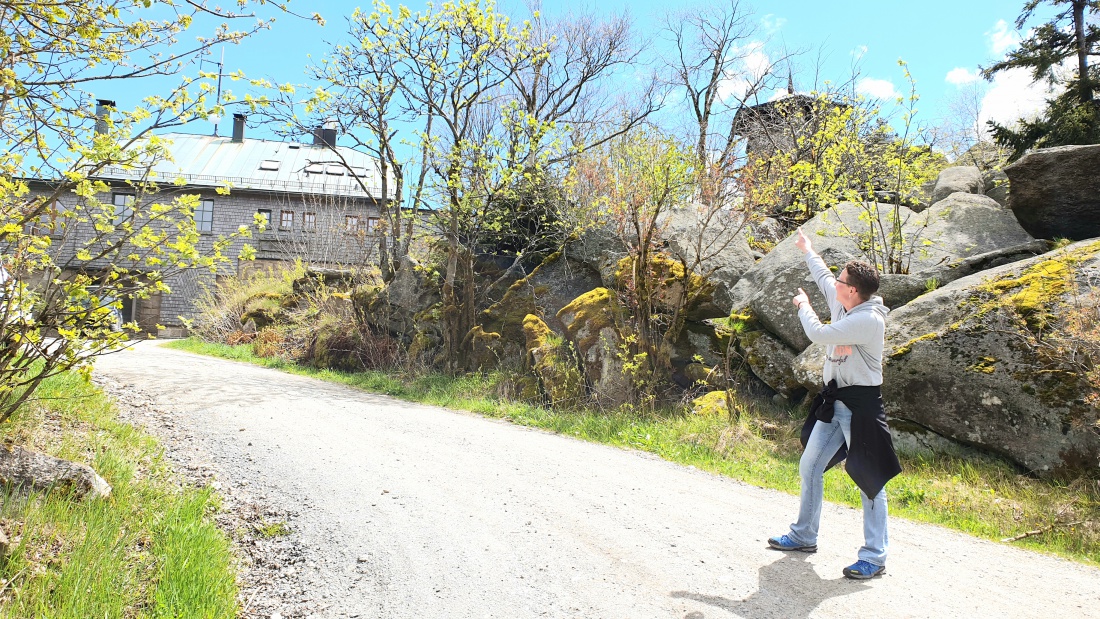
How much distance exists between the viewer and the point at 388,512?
4.77m

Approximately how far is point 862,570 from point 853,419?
91cm

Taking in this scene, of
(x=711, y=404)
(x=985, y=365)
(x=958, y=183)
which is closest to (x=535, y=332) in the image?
(x=711, y=404)

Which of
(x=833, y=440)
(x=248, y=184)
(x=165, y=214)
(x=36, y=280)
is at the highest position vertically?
(x=248, y=184)

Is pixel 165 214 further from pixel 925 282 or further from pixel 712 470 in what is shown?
pixel 925 282

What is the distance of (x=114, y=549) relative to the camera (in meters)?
3.73

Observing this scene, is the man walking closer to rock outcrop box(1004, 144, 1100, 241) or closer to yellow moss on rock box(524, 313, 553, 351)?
rock outcrop box(1004, 144, 1100, 241)

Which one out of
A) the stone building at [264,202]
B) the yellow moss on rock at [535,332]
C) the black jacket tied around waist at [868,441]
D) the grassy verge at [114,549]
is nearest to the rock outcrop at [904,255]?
the yellow moss on rock at [535,332]

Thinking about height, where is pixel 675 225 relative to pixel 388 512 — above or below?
above

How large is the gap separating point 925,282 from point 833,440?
4.85m

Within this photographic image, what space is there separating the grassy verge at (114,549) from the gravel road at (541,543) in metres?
0.27

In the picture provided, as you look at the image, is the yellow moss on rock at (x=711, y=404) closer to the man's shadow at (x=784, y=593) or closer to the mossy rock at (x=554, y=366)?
the mossy rock at (x=554, y=366)

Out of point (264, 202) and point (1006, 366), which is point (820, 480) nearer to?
point (1006, 366)

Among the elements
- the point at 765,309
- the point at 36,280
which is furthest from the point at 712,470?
the point at 36,280

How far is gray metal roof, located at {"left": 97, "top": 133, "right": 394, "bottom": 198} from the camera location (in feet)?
106
